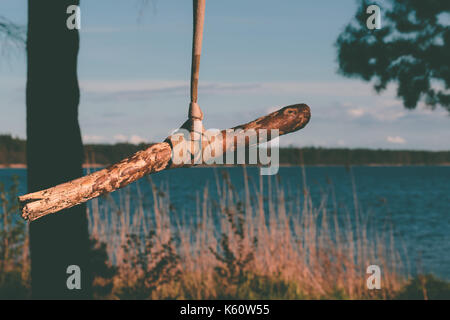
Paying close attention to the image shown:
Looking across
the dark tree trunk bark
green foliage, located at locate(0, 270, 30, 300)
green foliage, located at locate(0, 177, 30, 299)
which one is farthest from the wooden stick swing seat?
green foliage, located at locate(0, 270, 30, 300)

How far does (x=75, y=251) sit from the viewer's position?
3771mm

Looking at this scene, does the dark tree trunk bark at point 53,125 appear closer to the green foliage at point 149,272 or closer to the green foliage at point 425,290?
the green foliage at point 149,272

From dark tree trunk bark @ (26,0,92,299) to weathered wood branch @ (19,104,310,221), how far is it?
8.72 ft

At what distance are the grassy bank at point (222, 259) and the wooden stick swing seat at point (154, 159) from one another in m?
4.14

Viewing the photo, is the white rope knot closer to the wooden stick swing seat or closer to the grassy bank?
the wooden stick swing seat

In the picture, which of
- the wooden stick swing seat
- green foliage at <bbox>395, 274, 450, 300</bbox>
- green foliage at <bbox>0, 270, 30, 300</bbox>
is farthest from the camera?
green foliage at <bbox>395, 274, 450, 300</bbox>

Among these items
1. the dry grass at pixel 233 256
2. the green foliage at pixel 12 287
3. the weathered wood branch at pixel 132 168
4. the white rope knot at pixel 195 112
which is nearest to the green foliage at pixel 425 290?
the dry grass at pixel 233 256

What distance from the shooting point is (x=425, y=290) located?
617 centimetres

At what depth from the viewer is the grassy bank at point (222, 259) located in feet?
17.5

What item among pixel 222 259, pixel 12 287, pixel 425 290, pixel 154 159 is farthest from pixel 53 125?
pixel 425 290

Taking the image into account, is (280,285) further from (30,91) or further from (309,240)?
(30,91)

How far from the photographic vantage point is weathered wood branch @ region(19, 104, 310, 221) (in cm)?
104
